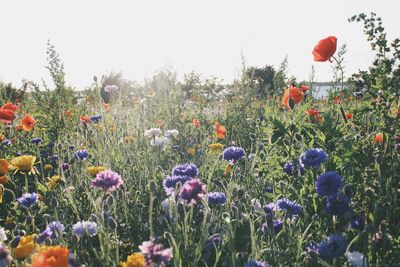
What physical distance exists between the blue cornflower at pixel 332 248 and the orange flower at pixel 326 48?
1638 mm

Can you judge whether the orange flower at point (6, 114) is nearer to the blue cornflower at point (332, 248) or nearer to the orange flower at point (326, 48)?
the orange flower at point (326, 48)

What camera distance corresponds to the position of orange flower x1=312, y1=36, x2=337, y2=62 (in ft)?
9.43

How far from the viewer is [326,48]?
2.88 m

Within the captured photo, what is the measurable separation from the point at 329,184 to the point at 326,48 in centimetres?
137

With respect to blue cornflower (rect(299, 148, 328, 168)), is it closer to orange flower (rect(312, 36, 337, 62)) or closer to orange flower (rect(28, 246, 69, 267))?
orange flower (rect(312, 36, 337, 62))

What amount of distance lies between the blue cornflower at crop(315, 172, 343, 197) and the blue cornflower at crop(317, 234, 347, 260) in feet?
0.78

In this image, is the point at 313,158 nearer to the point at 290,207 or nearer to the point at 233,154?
the point at 290,207

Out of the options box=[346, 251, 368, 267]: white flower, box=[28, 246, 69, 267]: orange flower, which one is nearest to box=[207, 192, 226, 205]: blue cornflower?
box=[346, 251, 368, 267]: white flower

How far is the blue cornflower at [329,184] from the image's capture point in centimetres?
179

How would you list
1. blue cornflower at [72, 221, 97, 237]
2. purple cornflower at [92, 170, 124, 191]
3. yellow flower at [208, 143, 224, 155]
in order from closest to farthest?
purple cornflower at [92, 170, 124, 191] < blue cornflower at [72, 221, 97, 237] < yellow flower at [208, 143, 224, 155]

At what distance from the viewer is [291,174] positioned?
2412 millimetres

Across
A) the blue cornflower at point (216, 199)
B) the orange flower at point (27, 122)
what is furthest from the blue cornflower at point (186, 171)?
the orange flower at point (27, 122)

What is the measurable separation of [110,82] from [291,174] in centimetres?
1740

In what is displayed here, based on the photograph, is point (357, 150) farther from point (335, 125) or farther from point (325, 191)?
point (325, 191)
